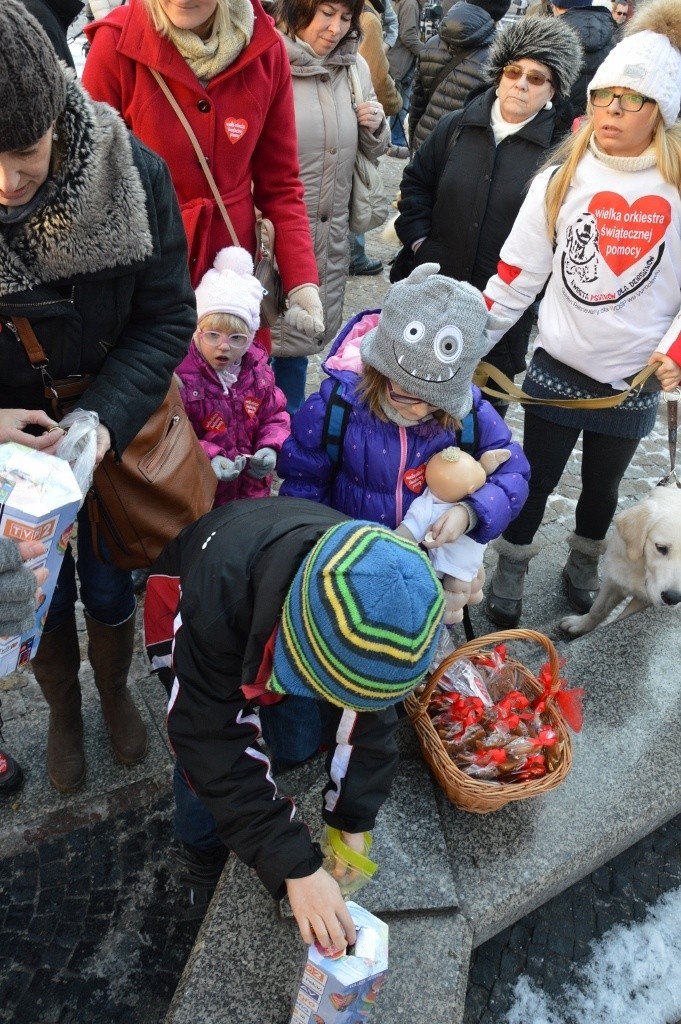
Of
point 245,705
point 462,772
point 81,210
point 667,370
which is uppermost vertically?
point 81,210

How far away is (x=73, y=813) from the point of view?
8.54 ft

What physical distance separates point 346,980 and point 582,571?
257 cm

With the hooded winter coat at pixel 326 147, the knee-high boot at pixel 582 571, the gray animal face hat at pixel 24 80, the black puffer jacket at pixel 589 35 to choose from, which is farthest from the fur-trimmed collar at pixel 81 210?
the black puffer jacket at pixel 589 35

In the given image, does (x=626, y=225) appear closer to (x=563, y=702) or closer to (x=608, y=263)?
(x=608, y=263)

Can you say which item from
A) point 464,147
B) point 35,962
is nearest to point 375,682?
point 35,962

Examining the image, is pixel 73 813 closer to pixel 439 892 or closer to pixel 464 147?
pixel 439 892

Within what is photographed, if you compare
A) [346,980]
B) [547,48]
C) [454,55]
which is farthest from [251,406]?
[454,55]

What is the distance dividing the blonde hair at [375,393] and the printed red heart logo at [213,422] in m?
0.57

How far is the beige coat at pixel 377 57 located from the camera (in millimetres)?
5750

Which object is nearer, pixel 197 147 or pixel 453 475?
pixel 453 475

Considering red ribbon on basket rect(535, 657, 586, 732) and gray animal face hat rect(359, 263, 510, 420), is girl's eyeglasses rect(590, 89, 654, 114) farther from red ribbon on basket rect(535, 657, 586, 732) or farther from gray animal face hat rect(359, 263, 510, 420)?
red ribbon on basket rect(535, 657, 586, 732)

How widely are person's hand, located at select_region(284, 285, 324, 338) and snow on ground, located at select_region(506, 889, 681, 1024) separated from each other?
226cm

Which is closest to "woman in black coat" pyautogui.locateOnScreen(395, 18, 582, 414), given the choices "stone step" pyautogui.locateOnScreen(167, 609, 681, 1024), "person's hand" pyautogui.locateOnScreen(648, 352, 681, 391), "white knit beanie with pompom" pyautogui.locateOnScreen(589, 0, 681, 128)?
"white knit beanie with pompom" pyautogui.locateOnScreen(589, 0, 681, 128)

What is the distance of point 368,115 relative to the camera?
3578 mm
